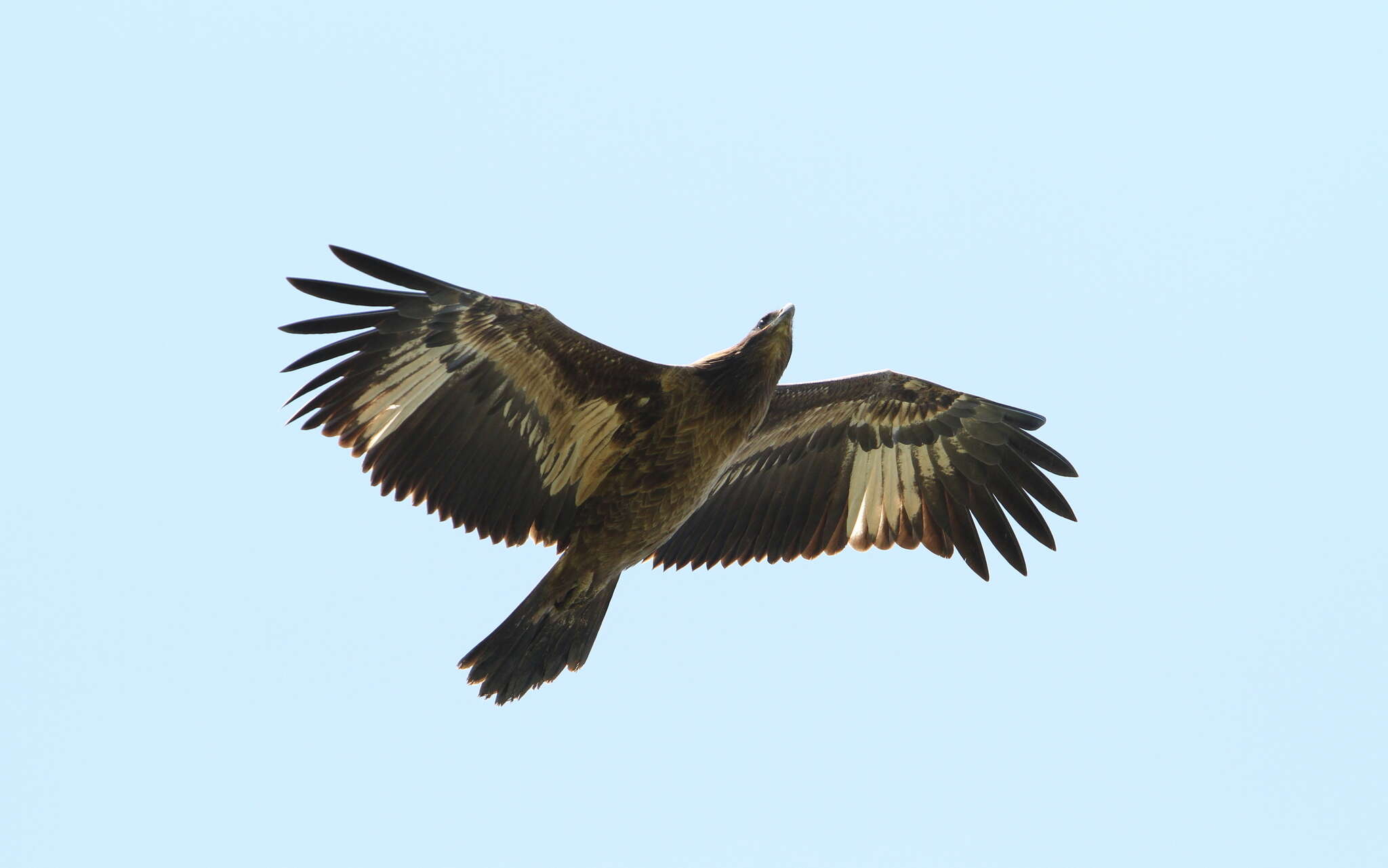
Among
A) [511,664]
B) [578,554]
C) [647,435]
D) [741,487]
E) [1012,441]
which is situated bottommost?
[511,664]

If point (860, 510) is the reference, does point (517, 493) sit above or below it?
below

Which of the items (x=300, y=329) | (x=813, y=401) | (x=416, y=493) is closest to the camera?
(x=300, y=329)

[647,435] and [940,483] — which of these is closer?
[647,435]

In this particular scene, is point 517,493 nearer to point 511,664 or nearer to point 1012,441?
point 511,664

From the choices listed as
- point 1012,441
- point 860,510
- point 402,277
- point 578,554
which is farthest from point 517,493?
point 1012,441

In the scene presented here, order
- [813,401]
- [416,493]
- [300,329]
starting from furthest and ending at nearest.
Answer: [813,401], [416,493], [300,329]

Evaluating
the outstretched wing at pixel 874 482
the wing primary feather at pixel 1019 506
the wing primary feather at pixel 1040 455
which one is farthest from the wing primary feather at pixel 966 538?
the wing primary feather at pixel 1040 455

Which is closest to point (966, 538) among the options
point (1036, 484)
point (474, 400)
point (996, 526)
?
point (996, 526)

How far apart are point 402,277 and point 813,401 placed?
293cm

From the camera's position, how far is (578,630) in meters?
9.09

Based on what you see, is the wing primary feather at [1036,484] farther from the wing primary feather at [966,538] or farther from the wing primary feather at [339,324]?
the wing primary feather at [339,324]

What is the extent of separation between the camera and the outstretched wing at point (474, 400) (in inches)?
325

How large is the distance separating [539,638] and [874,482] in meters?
2.49

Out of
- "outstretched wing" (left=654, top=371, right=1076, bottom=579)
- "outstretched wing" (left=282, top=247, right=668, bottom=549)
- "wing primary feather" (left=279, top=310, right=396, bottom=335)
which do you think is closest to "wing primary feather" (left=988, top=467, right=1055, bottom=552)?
"outstretched wing" (left=654, top=371, right=1076, bottom=579)
